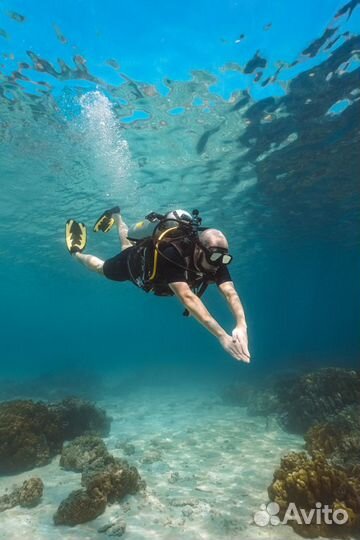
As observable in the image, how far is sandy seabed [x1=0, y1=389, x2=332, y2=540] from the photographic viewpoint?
594 cm

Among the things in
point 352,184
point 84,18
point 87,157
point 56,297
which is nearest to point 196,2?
point 84,18

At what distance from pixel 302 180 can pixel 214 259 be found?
18745 mm

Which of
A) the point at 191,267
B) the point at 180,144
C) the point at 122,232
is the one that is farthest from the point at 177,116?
the point at 191,267

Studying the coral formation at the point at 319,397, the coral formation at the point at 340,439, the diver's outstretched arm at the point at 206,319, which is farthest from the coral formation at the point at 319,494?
the coral formation at the point at 319,397

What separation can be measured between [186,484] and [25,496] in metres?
3.53

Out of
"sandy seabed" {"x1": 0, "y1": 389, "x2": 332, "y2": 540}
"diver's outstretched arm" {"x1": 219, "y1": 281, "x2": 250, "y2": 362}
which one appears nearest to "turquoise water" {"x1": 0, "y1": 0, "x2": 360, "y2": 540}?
"sandy seabed" {"x1": 0, "y1": 389, "x2": 332, "y2": 540}

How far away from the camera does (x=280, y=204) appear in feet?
79.8

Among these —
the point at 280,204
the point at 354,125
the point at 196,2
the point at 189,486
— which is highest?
the point at 196,2

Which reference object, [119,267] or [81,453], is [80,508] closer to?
[81,453]

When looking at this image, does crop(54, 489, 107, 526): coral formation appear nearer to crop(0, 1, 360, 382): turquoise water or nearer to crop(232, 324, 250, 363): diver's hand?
crop(232, 324, 250, 363): diver's hand

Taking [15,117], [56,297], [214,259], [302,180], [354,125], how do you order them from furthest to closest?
1. [56,297]
2. [302,180]
3. [354,125]
4. [15,117]
5. [214,259]

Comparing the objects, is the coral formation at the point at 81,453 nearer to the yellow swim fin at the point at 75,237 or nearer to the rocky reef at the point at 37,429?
the rocky reef at the point at 37,429

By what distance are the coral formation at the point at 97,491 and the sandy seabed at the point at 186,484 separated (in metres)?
0.16

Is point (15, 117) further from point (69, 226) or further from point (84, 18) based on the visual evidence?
point (69, 226)
